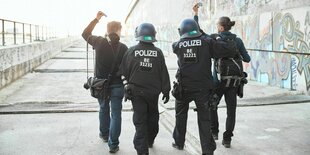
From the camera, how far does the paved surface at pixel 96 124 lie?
5.36 m

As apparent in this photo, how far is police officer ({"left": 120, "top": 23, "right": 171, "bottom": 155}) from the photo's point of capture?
15.4 ft

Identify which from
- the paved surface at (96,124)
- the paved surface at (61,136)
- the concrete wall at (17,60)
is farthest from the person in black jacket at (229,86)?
the concrete wall at (17,60)

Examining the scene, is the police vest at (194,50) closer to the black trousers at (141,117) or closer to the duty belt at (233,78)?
the duty belt at (233,78)

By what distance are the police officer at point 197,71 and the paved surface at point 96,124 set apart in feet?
1.79

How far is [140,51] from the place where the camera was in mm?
4703

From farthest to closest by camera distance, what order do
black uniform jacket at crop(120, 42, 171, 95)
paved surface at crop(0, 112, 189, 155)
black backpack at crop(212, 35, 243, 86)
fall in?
1. paved surface at crop(0, 112, 189, 155)
2. black backpack at crop(212, 35, 243, 86)
3. black uniform jacket at crop(120, 42, 171, 95)

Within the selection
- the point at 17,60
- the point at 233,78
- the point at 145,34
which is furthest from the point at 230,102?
the point at 17,60

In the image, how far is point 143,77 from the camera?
15.5 feet

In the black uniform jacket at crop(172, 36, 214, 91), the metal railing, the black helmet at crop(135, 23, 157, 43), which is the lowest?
the black uniform jacket at crop(172, 36, 214, 91)

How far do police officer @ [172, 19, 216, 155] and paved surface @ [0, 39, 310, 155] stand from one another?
0.55 metres

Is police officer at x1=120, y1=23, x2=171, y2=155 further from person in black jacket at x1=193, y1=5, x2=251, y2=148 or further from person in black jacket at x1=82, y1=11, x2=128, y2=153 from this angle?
person in black jacket at x1=193, y1=5, x2=251, y2=148

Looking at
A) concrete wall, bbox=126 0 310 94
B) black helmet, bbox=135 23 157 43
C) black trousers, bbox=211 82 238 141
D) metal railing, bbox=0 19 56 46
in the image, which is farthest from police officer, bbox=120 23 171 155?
metal railing, bbox=0 19 56 46

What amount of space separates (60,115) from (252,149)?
3.91 meters

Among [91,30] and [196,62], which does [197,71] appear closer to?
[196,62]
